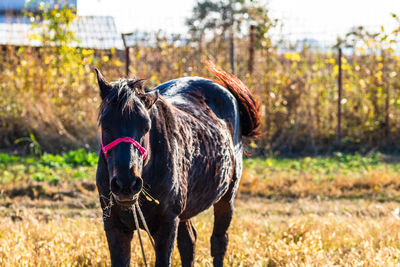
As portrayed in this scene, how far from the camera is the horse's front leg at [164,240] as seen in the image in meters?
3.12

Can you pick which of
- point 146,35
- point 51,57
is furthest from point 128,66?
point 51,57

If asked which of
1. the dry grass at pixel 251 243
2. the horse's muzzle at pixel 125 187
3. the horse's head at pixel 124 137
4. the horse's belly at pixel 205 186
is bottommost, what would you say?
the dry grass at pixel 251 243

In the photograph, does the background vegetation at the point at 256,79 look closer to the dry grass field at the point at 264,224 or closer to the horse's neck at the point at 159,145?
the dry grass field at the point at 264,224

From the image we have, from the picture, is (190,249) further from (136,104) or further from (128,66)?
(128,66)

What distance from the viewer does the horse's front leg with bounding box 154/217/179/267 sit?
312 cm

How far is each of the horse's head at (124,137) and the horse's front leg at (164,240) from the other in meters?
0.55

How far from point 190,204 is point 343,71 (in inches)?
347

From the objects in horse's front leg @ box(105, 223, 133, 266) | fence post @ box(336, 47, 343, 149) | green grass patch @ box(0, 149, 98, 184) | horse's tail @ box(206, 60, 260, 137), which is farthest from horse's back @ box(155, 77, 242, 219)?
fence post @ box(336, 47, 343, 149)

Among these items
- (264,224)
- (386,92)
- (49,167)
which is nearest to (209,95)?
(264,224)

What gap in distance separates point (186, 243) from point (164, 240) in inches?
32.9

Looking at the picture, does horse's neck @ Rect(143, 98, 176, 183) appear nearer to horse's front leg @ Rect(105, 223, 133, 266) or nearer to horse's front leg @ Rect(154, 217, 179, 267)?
horse's front leg @ Rect(154, 217, 179, 267)

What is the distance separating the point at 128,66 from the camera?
1027 centimetres

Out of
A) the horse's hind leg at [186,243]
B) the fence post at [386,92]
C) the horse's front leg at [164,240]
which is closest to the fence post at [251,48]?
the fence post at [386,92]

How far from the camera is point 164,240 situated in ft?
10.3
